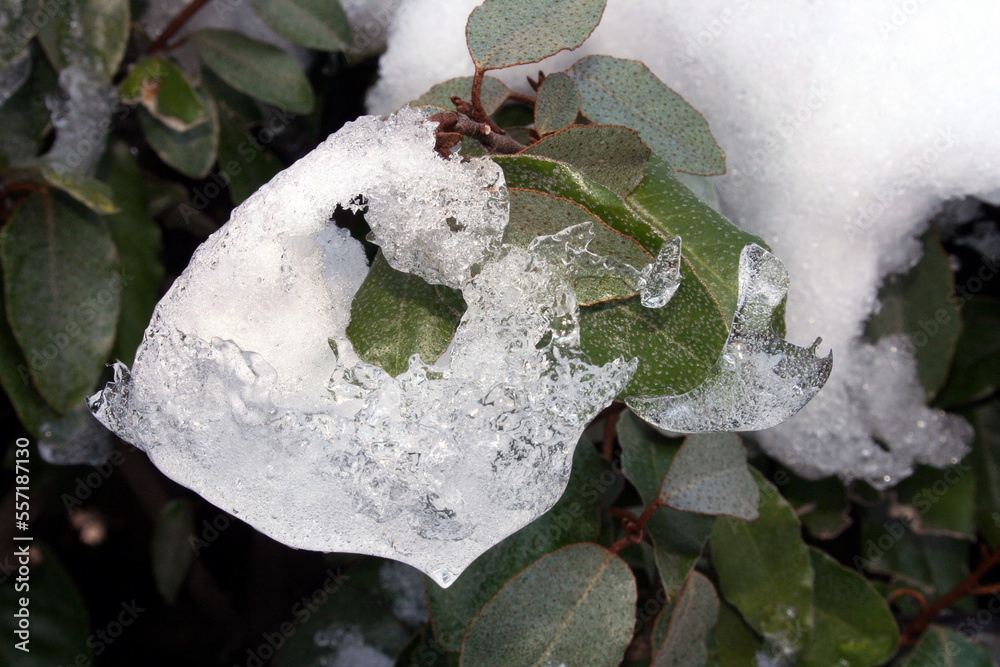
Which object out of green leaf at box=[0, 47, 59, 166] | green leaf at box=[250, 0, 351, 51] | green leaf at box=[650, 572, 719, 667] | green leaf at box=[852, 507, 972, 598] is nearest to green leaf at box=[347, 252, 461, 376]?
green leaf at box=[650, 572, 719, 667]

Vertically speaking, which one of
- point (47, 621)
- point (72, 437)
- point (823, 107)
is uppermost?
point (823, 107)

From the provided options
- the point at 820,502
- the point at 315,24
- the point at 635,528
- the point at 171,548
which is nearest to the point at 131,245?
the point at 315,24

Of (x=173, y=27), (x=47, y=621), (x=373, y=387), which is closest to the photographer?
(x=373, y=387)

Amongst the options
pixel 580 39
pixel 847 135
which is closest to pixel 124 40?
pixel 580 39

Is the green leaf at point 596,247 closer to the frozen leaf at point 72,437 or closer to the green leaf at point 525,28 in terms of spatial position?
the green leaf at point 525,28

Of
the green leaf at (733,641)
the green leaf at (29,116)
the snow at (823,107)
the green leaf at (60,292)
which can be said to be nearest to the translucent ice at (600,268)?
the snow at (823,107)

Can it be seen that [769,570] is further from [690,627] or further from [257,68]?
[257,68]

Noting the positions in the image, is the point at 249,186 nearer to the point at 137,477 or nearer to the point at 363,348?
the point at 363,348

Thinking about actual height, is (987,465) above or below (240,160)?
above
